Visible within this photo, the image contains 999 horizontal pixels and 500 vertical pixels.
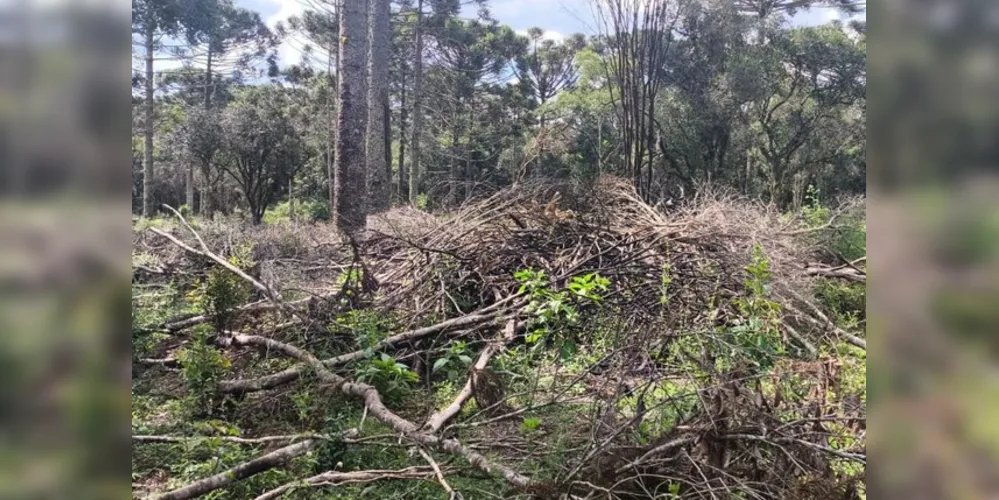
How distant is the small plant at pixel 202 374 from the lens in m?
2.64

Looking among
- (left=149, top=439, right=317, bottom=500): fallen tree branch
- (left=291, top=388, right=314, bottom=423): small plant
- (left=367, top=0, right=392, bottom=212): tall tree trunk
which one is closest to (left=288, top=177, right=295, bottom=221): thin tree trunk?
(left=367, top=0, right=392, bottom=212): tall tree trunk

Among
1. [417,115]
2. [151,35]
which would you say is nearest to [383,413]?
[417,115]

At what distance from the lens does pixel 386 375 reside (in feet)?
9.25

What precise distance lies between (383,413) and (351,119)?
4805 mm

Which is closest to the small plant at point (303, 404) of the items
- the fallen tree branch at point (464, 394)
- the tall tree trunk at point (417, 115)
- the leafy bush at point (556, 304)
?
the fallen tree branch at point (464, 394)

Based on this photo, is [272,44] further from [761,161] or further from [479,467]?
[479,467]

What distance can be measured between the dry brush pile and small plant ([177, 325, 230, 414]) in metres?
0.04

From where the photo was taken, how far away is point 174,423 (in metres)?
2.52

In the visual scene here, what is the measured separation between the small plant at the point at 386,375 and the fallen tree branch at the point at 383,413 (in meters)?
0.09

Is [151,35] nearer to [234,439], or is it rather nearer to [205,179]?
[205,179]

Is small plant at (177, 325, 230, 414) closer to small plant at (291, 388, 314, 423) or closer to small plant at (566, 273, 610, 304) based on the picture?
small plant at (291, 388, 314, 423)

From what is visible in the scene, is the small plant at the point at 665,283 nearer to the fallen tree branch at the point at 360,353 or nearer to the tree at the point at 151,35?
the fallen tree branch at the point at 360,353

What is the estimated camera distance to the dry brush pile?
1703 millimetres

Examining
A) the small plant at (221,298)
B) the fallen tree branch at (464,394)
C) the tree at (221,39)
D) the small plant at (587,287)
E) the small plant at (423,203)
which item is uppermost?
the tree at (221,39)
